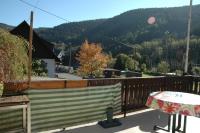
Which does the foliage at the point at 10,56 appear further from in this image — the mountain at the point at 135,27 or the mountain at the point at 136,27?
the mountain at the point at 136,27

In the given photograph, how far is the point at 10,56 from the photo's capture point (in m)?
3.68

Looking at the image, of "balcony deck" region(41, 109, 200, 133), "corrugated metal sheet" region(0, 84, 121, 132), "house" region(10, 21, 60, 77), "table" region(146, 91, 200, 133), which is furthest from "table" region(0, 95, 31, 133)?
"house" region(10, 21, 60, 77)

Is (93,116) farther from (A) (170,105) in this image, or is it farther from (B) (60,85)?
(A) (170,105)

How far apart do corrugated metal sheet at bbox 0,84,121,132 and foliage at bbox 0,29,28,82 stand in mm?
645

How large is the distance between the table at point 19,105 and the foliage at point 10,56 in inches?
12.0

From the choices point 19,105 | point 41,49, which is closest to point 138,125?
point 19,105

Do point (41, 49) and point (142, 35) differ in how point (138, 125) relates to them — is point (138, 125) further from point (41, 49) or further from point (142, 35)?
point (142, 35)

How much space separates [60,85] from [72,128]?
94cm

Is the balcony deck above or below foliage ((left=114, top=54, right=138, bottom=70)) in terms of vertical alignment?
below

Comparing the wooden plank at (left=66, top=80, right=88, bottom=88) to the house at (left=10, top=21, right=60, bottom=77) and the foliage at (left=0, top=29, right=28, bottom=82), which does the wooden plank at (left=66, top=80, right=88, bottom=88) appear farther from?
the house at (left=10, top=21, right=60, bottom=77)

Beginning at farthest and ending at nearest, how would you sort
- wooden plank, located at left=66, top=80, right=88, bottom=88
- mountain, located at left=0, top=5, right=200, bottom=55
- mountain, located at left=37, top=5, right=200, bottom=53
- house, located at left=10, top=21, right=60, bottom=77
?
1. mountain, located at left=37, top=5, right=200, bottom=53
2. mountain, located at left=0, top=5, right=200, bottom=55
3. house, located at left=10, top=21, right=60, bottom=77
4. wooden plank, located at left=66, top=80, right=88, bottom=88

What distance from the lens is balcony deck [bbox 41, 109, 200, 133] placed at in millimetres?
5129

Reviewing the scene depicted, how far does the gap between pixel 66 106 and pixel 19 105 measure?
127cm

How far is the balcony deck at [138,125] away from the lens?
5.13 m
